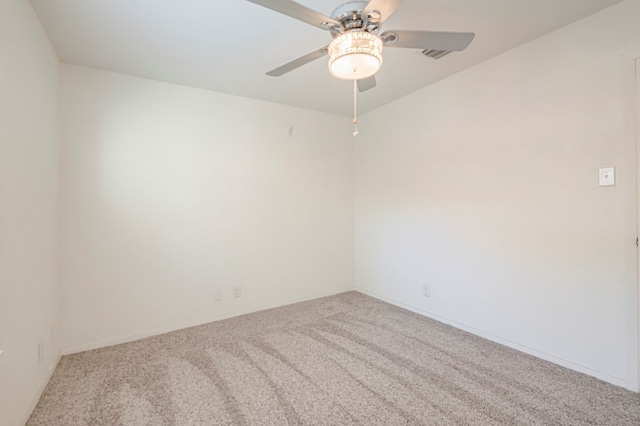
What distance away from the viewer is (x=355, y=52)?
4.72ft

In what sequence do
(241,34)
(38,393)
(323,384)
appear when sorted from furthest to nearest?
(241,34)
(323,384)
(38,393)

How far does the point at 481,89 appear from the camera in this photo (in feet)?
8.70

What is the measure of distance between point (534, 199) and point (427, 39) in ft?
5.18

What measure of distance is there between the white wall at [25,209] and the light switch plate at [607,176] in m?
3.52

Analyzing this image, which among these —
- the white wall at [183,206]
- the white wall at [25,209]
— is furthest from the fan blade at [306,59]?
the white wall at [183,206]

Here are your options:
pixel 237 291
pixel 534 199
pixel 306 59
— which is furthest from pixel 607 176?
pixel 237 291

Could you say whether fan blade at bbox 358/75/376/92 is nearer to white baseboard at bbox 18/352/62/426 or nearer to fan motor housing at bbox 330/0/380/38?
fan motor housing at bbox 330/0/380/38

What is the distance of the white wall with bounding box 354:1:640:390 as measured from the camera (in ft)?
6.31

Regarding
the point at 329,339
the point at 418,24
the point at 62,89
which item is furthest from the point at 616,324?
the point at 62,89

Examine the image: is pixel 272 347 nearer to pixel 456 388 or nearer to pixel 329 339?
pixel 329 339

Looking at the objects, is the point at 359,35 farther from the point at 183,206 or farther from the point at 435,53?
the point at 183,206

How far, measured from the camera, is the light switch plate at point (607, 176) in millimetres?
1932

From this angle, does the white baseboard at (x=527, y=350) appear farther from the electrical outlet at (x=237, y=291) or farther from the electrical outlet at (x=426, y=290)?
the electrical outlet at (x=237, y=291)

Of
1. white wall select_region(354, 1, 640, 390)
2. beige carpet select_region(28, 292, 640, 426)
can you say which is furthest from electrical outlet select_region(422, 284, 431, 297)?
beige carpet select_region(28, 292, 640, 426)
